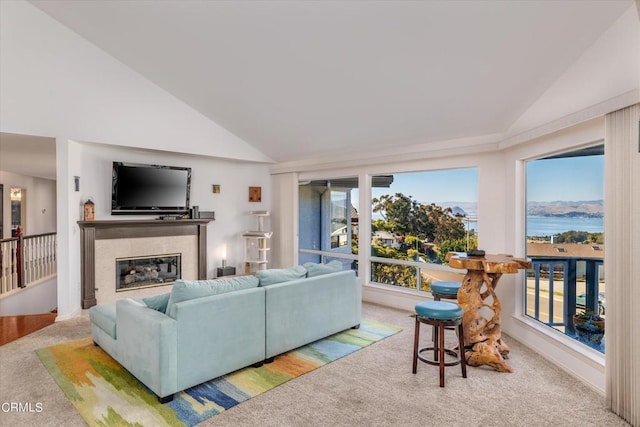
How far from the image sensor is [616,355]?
255 centimetres

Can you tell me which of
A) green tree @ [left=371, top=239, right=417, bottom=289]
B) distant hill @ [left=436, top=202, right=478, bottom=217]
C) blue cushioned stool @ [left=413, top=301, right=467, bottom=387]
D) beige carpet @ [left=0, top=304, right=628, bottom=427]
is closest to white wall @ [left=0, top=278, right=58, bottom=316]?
beige carpet @ [left=0, top=304, right=628, bottom=427]

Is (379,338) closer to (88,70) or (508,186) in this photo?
(508,186)

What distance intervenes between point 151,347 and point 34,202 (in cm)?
959

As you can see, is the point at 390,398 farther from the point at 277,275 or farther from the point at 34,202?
the point at 34,202

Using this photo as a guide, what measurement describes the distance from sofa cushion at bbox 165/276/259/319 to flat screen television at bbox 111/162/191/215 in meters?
3.16

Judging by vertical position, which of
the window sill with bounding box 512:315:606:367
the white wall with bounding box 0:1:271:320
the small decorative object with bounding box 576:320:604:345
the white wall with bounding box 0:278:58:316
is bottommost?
the white wall with bounding box 0:278:58:316

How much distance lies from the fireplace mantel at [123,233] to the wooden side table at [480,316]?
4.29m

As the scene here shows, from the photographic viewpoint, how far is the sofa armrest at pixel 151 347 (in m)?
2.58

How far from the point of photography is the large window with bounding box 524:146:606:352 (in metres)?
3.10

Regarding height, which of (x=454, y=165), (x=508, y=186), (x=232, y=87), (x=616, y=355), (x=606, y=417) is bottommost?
(x=606, y=417)

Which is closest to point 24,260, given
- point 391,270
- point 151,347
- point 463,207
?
point 151,347

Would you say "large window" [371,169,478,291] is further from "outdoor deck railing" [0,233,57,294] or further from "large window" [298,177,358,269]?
"outdoor deck railing" [0,233,57,294]

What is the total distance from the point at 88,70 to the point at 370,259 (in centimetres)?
487

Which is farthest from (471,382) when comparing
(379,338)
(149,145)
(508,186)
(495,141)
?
(149,145)
